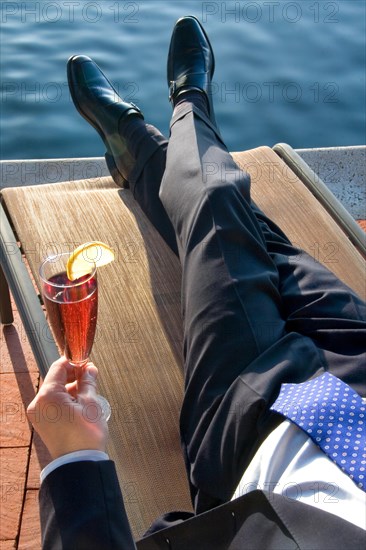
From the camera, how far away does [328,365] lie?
1.36 metres

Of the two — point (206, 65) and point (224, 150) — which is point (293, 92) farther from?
point (224, 150)

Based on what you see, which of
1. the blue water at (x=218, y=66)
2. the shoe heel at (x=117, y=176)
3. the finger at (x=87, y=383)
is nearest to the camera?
the finger at (x=87, y=383)

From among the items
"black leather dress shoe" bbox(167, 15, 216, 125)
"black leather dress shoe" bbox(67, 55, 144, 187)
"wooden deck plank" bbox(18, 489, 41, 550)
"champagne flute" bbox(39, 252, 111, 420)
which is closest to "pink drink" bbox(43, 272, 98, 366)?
"champagne flute" bbox(39, 252, 111, 420)

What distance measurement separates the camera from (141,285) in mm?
1713

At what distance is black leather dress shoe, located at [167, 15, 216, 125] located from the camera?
215 cm

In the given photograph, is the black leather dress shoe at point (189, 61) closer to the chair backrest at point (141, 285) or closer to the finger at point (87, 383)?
the chair backrest at point (141, 285)

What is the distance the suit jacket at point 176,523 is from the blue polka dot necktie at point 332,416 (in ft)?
0.36

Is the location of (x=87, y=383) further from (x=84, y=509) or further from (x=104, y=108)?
(x=104, y=108)

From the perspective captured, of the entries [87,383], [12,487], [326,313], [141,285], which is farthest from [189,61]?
[87,383]

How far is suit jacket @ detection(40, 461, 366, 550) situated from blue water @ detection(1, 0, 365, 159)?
2405 millimetres

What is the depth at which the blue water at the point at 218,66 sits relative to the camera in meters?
3.44

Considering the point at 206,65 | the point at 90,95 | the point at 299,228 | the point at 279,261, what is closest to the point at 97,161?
the point at 90,95

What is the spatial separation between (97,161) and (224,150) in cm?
88

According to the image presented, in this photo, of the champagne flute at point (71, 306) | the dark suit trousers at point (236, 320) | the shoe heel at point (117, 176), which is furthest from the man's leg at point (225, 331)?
the shoe heel at point (117, 176)
